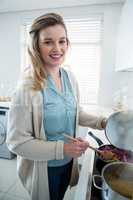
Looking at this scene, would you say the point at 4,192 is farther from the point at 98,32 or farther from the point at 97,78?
the point at 98,32

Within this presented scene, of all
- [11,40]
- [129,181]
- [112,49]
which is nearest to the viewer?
[129,181]

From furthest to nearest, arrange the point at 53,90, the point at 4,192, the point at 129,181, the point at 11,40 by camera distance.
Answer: the point at 11,40 < the point at 4,192 < the point at 53,90 < the point at 129,181

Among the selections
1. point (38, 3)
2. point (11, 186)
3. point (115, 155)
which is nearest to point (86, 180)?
point (115, 155)

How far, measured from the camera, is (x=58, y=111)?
93cm

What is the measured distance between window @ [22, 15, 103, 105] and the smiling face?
1906 mm

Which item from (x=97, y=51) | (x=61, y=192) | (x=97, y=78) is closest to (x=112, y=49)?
(x=97, y=51)

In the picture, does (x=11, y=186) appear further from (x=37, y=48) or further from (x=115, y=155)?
(x=37, y=48)

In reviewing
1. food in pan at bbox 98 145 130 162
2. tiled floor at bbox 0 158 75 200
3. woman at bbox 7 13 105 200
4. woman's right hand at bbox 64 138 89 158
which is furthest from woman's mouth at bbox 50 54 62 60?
tiled floor at bbox 0 158 75 200

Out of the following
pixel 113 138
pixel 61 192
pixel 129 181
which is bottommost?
pixel 61 192

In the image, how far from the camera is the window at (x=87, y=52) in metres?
2.82

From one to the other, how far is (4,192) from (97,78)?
194 cm

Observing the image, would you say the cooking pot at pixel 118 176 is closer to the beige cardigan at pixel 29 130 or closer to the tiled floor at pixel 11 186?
the beige cardigan at pixel 29 130

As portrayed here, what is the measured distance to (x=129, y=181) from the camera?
2.60ft

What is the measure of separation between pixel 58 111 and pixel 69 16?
2275mm
